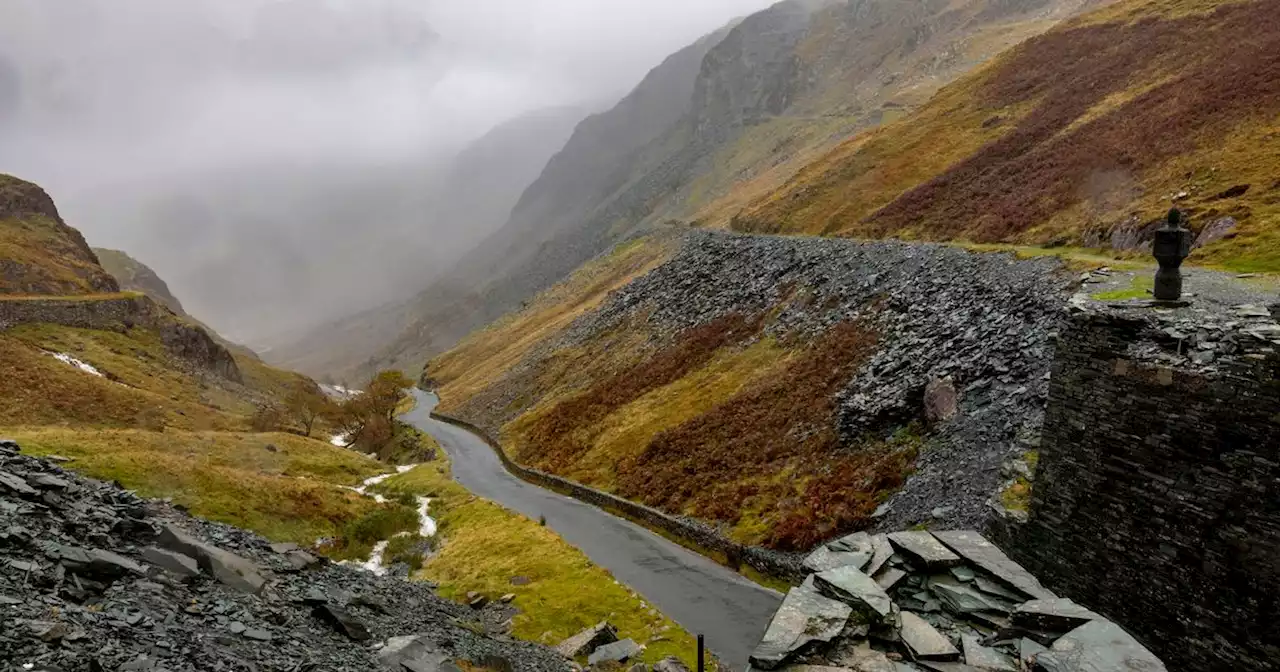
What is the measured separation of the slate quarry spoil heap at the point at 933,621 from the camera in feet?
40.9

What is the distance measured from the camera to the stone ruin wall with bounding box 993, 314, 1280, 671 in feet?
51.6

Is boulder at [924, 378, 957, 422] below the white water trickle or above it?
below

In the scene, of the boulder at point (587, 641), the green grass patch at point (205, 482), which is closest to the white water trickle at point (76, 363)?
the green grass patch at point (205, 482)

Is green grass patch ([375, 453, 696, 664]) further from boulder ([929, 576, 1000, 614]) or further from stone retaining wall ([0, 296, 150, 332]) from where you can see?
stone retaining wall ([0, 296, 150, 332])

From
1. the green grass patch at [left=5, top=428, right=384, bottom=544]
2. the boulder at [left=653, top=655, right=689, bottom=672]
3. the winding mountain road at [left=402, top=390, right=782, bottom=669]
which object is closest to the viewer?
the boulder at [left=653, top=655, right=689, bottom=672]

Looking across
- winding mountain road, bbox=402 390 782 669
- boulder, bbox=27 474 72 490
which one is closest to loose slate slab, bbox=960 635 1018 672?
winding mountain road, bbox=402 390 782 669

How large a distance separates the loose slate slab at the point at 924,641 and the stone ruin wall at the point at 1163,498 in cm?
844

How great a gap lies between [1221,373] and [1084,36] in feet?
306

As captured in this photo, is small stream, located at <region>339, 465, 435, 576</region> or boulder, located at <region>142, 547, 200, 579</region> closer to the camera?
boulder, located at <region>142, 547, 200, 579</region>

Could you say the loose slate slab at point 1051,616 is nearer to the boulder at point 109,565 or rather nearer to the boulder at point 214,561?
the boulder at point 214,561

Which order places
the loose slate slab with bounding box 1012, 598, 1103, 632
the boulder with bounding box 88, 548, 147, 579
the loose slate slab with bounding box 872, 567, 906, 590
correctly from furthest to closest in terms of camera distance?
the boulder with bounding box 88, 548, 147, 579
the loose slate slab with bounding box 872, 567, 906, 590
the loose slate slab with bounding box 1012, 598, 1103, 632

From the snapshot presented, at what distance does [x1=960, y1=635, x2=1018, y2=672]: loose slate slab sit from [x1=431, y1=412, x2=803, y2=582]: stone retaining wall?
1914 centimetres

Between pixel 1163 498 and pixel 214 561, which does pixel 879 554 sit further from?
pixel 214 561

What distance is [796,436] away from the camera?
146 ft
